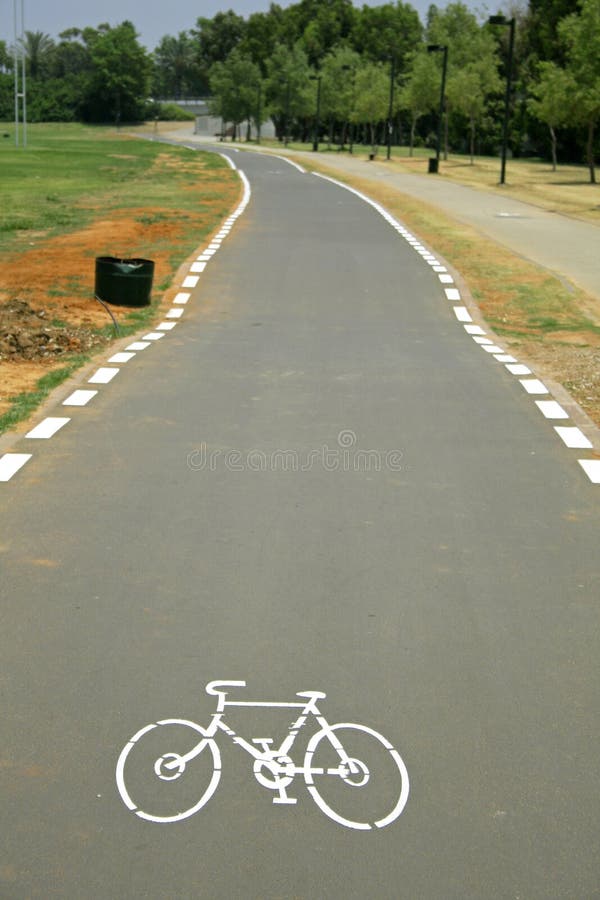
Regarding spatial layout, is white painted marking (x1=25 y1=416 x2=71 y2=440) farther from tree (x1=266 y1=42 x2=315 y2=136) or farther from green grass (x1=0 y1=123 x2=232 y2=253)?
tree (x1=266 y1=42 x2=315 y2=136)

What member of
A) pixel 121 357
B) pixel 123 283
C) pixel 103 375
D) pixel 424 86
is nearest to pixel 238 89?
pixel 424 86

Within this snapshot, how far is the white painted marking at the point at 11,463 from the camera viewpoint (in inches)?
352

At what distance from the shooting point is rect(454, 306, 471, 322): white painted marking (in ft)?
58.6

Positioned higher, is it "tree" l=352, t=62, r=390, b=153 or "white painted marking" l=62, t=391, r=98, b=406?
"tree" l=352, t=62, r=390, b=153

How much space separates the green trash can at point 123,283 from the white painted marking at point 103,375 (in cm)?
464

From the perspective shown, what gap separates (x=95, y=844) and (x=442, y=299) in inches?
627

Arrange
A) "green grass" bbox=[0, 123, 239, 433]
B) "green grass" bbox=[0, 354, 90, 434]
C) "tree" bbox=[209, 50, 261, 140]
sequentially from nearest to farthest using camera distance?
"green grass" bbox=[0, 354, 90, 434] < "green grass" bbox=[0, 123, 239, 433] < "tree" bbox=[209, 50, 261, 140]

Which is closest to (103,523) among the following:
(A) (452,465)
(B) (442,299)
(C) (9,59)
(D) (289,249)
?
(A) (452,465)

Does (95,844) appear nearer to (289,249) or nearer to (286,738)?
(286,738)

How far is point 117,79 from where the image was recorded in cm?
15875

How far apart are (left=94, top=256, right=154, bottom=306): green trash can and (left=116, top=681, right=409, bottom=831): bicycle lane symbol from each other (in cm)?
1277

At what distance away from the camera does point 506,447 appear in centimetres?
1021

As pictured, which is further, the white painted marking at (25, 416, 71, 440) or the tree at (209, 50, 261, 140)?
the tree at (209, 50, 261, 140)

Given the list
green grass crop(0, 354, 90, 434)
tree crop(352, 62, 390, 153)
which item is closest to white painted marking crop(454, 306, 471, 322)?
green grass crop(0, 354, 90, 434)
